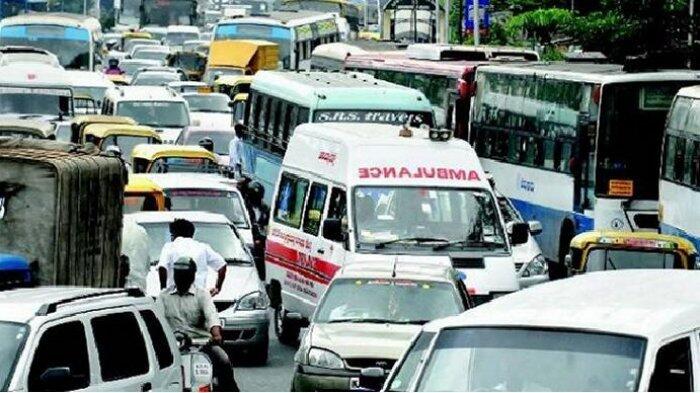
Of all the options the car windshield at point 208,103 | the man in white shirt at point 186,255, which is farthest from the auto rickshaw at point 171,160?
the car windshield at point 208,103

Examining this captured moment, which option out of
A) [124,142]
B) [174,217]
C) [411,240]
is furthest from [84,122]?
[411,240]

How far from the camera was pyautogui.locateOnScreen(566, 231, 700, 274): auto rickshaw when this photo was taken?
24953mm

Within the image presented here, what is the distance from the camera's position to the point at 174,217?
23.8 metres

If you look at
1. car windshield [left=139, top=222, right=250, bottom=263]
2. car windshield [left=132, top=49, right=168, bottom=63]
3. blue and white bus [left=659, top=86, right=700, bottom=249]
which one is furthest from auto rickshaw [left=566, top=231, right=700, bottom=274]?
car windshield [left=132, top=49, right=168, bottom=63]

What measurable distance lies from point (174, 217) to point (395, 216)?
2612mm

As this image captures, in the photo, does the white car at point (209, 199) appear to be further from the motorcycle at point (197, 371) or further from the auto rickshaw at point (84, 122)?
the motorcycle at point (197, 371)

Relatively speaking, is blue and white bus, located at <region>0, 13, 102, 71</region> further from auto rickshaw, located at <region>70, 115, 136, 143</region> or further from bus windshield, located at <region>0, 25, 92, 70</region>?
auto rickshaw, located at <region>70, 115, 136, 143</region>

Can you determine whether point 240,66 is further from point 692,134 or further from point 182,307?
point 182,307

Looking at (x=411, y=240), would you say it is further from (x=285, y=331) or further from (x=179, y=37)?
(x=179, y=37)

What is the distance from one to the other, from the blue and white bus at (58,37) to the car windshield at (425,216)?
41.9 m

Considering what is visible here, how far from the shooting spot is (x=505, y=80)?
36781 mm

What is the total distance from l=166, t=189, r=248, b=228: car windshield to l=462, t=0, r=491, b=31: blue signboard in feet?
95.5

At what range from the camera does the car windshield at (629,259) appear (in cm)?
2500

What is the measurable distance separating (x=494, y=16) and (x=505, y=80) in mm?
30384
